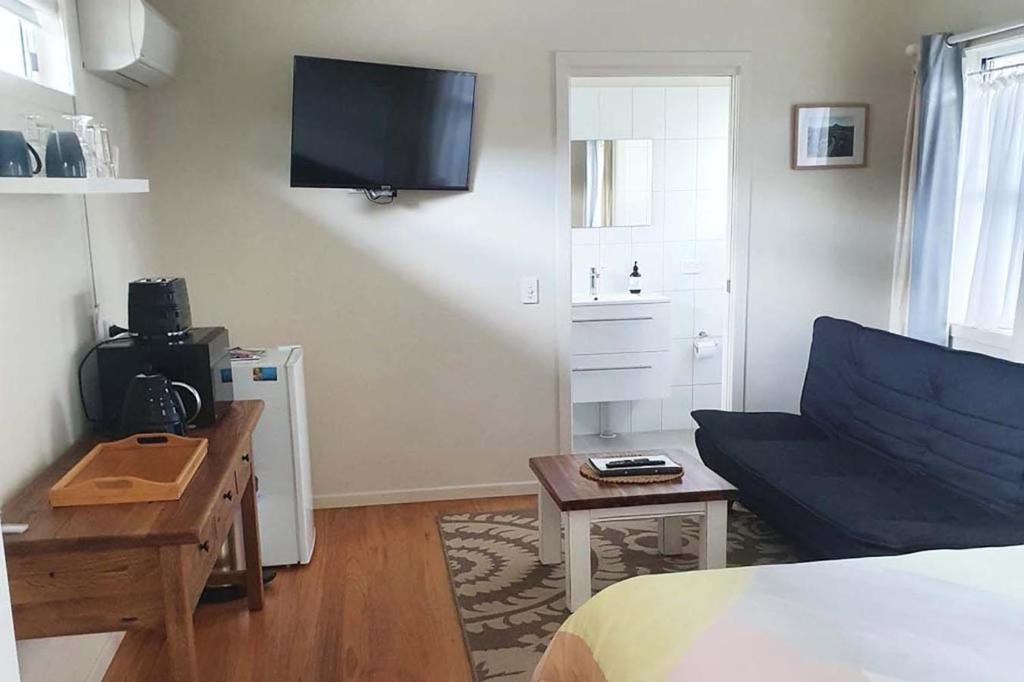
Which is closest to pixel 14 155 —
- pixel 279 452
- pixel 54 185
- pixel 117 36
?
pixel 54 185

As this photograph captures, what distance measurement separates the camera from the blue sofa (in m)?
2.67

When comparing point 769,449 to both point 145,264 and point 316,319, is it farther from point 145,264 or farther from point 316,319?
point 145,264

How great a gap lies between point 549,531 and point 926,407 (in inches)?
59.4

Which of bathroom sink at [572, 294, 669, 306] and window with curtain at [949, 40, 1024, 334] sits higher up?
window with curtain at [949, 40, 1024, 334]

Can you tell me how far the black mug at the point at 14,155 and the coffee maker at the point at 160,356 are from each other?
64 cm

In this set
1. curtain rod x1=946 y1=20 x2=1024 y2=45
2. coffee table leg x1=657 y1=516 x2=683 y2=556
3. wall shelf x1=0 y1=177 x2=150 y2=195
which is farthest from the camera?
curtain rod x1=946 y1=20 x2=1024 y2=45

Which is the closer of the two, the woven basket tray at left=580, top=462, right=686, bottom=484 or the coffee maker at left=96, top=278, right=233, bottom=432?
the coffee maker at left=96, top=278, right=233, bottom=432

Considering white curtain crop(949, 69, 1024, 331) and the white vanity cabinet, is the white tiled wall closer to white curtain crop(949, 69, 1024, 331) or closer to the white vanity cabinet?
the white vanity cabinet

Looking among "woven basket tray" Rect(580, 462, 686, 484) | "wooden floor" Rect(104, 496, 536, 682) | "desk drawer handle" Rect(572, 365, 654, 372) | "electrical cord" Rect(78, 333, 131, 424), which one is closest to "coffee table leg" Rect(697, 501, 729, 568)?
"woven basket tray" Rect(580, 462, 686, 484)

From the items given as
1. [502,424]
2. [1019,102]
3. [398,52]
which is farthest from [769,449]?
[398,52]

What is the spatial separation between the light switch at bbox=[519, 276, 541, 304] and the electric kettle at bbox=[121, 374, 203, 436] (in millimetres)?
1971

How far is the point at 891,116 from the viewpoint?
4.27m

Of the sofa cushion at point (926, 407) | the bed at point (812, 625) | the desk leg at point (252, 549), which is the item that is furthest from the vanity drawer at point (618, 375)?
the bed at point (812, 625)

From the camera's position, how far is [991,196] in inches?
150
